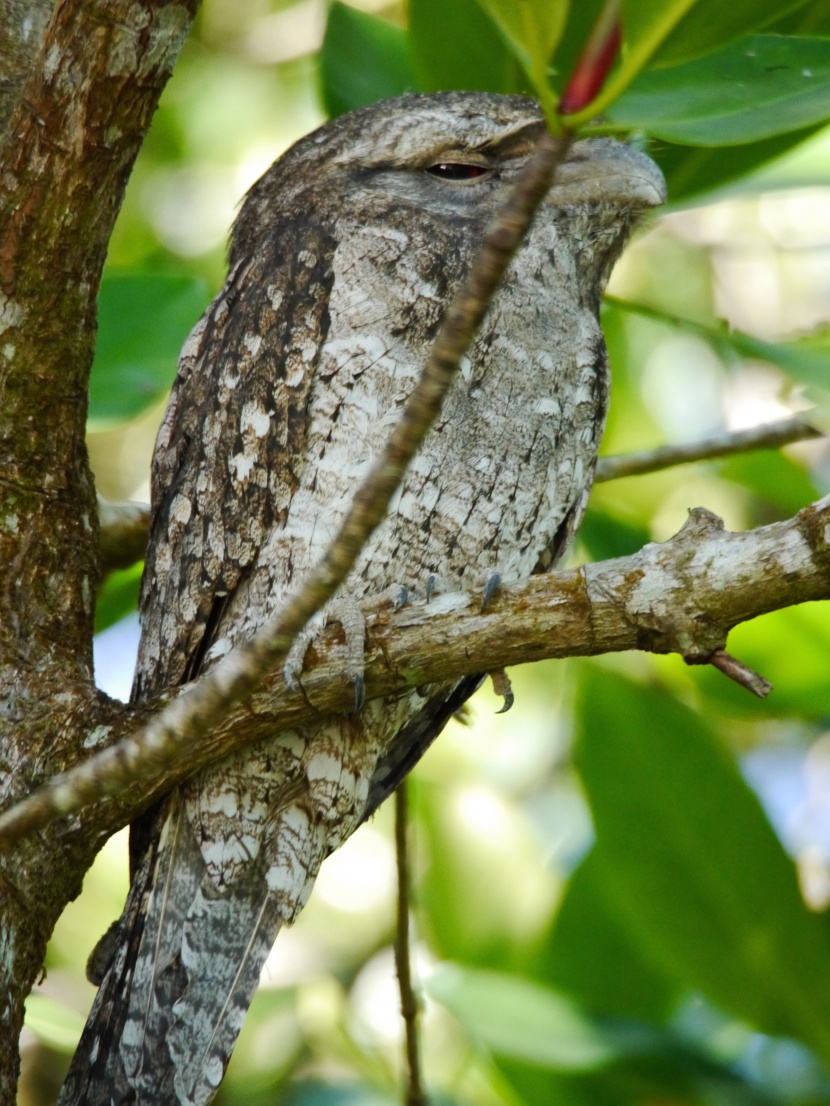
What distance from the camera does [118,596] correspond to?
3.08 metres

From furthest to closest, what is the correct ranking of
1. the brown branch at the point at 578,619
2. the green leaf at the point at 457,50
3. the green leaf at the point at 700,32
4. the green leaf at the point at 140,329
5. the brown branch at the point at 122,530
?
1. the green leaf at the point at 140,329
2. the green leaf at the point at 457,50
3. the brown branch at the point at 122,530
4. the brown branch at the point at 578,619
5. the green leaf at the point at 700,32

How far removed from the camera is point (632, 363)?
388 cm

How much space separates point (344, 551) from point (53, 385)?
40.7 inches

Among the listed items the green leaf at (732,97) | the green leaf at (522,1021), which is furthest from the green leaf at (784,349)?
the green leaf at (522,1021)

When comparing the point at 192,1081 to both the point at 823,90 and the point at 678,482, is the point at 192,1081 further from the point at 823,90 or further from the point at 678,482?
the point at 678,482

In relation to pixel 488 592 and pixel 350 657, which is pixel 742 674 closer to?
pixel 488 592

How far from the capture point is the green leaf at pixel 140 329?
304 centimetres

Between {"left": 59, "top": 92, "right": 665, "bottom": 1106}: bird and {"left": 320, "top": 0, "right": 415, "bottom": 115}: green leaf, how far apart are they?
61 centimetres

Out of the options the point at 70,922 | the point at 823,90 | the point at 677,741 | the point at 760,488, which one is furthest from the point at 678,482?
the point at 70,922

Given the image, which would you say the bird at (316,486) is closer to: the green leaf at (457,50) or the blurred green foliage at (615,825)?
the blurred green foliage at (615,825)

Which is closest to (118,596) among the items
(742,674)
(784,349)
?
(784,349)

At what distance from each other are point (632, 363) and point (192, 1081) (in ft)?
8.15

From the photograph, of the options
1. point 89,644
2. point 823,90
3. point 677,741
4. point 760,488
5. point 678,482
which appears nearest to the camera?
point 823,90

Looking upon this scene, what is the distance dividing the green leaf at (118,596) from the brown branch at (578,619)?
1.04 meters
